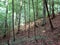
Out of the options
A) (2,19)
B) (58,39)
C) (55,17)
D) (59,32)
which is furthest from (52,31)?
(2,19)

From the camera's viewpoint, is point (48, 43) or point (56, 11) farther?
point (56, 11)

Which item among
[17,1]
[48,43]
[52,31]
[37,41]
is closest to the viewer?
[48,43]

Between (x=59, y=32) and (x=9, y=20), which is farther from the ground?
(x=9, y=20)

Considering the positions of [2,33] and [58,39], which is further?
[2,33]

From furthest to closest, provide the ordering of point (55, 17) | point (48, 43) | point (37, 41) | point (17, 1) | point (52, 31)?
point (17, 1), point (55, 17), point (52, 31), point (37, 41), point (48, 43)

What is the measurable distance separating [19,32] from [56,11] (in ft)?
18.1

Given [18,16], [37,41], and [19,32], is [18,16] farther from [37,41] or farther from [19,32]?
[37,41]

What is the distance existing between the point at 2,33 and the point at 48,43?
7973 mm

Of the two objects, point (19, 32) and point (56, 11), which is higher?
point (56, 11)

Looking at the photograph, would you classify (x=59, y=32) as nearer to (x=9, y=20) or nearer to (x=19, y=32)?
(x=19, y=32)

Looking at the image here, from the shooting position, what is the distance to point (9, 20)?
1795 cm

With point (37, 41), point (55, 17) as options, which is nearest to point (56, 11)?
point (55, 17)

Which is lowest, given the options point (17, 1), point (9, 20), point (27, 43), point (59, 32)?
point (27, 43)

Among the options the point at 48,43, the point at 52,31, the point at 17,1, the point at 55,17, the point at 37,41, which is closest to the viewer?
the point at 48,43
